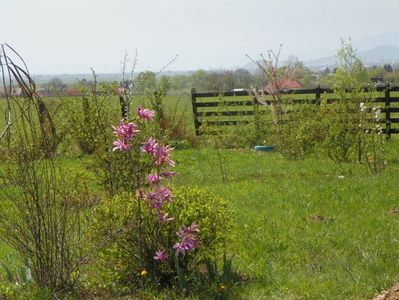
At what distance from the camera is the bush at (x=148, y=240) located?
185 inches

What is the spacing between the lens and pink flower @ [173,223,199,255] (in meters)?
4.45

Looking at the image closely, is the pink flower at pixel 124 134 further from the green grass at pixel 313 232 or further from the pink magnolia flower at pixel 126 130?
the green grass at pixel 313 232

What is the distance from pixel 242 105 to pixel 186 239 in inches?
613

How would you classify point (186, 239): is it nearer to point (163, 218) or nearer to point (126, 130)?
point (163, 218)

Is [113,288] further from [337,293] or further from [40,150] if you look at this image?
[337,293]

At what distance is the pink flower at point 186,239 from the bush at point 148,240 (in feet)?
0.50

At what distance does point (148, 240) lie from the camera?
4.73 meters

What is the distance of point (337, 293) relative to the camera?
457 centimetres

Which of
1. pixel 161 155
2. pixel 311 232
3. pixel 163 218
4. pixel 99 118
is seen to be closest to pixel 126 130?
pixel 161 155

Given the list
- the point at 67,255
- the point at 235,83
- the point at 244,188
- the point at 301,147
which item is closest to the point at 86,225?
the point at 67,255

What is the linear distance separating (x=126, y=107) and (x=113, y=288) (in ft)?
7.30

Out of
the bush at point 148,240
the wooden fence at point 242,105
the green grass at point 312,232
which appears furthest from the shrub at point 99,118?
the wooden fence at point 242,105

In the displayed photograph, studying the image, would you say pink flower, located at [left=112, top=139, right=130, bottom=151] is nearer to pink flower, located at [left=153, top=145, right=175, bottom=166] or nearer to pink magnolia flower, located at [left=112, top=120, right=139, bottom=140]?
pink magnolia flower, located at [left=112, top=120, right=139, bottom=140]

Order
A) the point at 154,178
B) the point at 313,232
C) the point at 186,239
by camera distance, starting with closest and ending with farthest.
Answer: the point at 186,239
the point at 154,178
the point at 313,232
